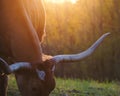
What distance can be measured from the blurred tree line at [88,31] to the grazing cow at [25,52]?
1009cm

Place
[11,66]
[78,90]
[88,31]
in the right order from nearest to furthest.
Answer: [11,66], [78,90], [88,31]

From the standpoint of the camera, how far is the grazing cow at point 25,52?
652cm

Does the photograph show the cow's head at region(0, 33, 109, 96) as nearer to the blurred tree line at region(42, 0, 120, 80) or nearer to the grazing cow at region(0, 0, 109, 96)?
the grazing cow at region(0, 0, 109, 96)

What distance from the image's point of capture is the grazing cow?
6.52 meters

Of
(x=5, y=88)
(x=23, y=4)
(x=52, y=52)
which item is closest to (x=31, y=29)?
(x=23, y=4)

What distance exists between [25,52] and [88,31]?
1248 cm

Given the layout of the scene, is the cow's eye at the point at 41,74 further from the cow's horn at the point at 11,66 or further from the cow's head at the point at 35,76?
the cow's horn at the point at 11,66

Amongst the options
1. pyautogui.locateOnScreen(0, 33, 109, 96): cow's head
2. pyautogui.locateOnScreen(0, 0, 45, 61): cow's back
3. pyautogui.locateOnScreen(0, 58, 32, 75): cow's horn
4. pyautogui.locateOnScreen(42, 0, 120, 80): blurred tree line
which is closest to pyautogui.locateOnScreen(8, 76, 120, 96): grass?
pyautogui.locateOnScreen(0, 0, 45, 61): cow's back

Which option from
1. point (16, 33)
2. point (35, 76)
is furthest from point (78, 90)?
point (35, 76)

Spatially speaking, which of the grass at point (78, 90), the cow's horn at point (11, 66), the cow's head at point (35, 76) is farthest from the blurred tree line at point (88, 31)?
the cow's horn at point (11, 66)

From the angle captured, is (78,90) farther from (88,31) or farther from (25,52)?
(88,31)

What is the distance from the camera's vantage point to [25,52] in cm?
704

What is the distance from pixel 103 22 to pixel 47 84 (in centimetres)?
1310

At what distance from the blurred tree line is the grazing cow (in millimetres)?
10089
